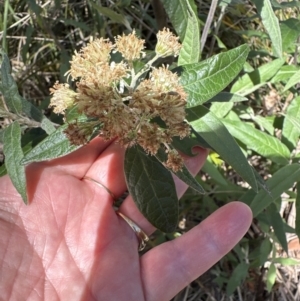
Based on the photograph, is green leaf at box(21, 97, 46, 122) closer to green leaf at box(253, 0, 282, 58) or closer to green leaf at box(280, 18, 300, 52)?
green leaf at box(253, 0, 282, 58)

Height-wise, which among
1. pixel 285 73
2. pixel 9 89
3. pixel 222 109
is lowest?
pixel 222 109

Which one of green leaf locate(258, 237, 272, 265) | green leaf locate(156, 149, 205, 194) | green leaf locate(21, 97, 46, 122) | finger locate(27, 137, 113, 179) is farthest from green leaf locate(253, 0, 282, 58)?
green leaf locate(258, 237, 272, 265)

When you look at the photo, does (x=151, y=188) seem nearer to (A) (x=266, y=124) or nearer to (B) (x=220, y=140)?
(B) (x=220, y=140)

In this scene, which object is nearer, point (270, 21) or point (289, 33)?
point (270, 21)

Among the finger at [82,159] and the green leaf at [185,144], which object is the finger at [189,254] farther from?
the finger at [82,159]

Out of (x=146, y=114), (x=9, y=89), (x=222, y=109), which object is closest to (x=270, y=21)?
(x=222, y=109)
